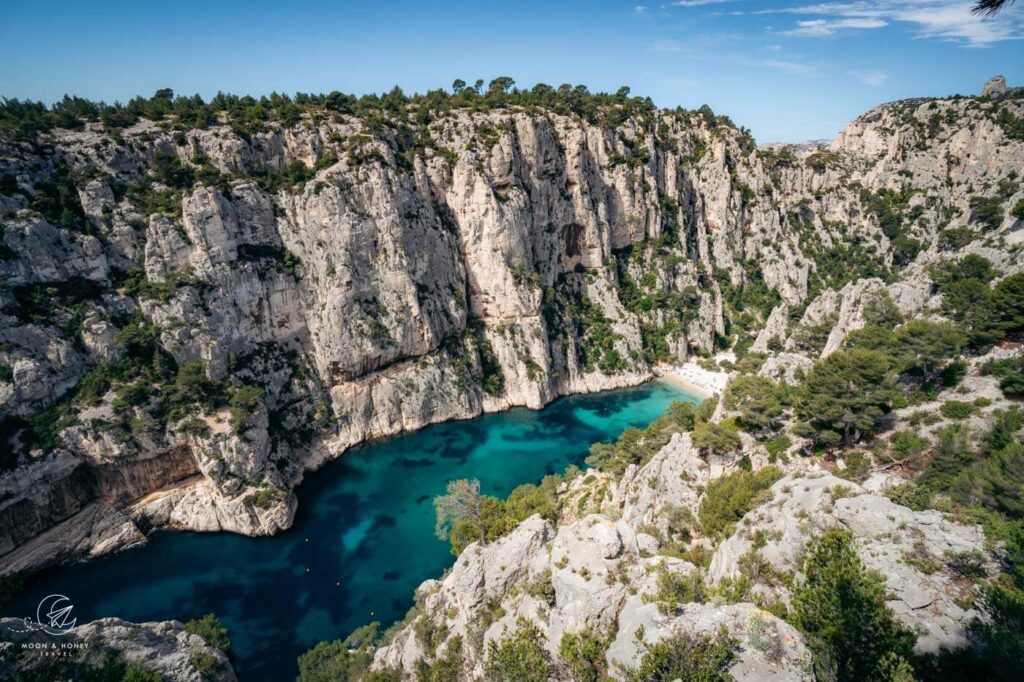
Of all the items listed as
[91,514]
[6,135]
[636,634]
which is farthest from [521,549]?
[6,135]

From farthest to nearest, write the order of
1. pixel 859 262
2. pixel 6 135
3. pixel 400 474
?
pixel 859 262 → pixel 400 474 → pixel 6 135

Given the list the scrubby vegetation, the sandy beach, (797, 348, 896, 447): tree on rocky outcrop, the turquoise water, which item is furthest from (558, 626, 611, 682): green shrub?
the sandy beach

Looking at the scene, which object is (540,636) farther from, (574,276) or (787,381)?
(574,276)

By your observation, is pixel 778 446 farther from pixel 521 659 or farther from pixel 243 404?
pixel 243 404

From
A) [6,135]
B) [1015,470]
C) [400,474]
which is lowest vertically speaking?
[400,474]

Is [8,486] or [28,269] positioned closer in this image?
[8,486]

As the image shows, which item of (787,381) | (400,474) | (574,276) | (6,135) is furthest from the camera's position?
(574,276)

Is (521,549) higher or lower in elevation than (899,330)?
→ lower
